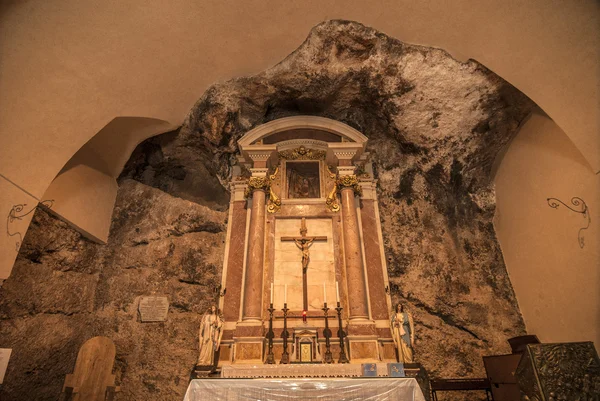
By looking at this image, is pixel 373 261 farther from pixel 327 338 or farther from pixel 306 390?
pixel 306 390

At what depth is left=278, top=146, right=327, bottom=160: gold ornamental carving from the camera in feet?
24.0

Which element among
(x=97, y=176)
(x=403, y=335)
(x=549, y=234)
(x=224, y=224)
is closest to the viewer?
(x=403, y=335)

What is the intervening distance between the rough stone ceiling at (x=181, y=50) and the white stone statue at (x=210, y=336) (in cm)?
290

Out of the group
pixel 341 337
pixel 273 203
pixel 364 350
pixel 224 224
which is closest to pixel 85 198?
pixel 224 224

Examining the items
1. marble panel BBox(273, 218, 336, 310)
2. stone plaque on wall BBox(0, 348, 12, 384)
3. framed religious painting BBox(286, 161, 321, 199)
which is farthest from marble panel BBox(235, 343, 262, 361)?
stone plaque on wall BBox(0, 348, 12, 384)

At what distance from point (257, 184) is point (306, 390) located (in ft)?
12.8

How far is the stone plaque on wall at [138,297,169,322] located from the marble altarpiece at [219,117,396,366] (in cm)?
104

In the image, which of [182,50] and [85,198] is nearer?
[182,50]

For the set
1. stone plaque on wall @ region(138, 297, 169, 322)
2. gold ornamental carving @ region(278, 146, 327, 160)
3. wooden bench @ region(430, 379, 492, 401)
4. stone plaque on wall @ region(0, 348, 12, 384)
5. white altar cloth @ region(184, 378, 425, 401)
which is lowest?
white altar cloth @ region(184, 378, 425, 401)

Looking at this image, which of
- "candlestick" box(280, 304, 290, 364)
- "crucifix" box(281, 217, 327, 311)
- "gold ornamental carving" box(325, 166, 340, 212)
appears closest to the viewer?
"candlestick" box(280, 304, 290, 364)

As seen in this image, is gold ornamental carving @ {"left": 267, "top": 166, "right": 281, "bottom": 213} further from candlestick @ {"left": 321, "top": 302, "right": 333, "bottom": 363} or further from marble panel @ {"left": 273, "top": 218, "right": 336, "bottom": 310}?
candlestick @ {"left": 321, "top": 302, "right": 333, "bottom": 363}

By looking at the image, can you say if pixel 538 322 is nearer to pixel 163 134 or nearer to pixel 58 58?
pixel 163 134

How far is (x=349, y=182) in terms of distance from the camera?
677 cm

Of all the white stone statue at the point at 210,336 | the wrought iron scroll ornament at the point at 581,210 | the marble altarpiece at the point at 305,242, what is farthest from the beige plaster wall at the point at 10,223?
the wrought iron scroll ornament at the point at 581,210
